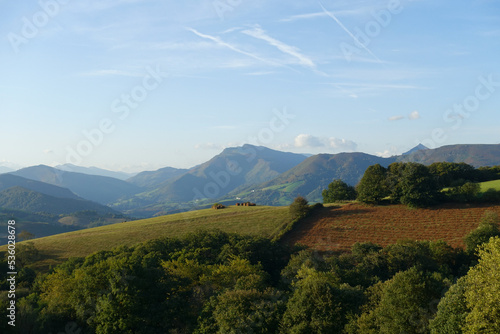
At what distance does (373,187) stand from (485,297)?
66.8 meters

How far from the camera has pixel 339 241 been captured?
68875mm

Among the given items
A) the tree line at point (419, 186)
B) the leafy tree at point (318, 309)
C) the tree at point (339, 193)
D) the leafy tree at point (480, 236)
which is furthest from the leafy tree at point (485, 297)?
the tree at point (339, 193)

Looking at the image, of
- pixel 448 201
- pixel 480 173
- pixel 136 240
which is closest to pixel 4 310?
pixel 136 240

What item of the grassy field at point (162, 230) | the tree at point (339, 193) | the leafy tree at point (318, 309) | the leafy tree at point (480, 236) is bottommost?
the leafy tree at point (480, 236)

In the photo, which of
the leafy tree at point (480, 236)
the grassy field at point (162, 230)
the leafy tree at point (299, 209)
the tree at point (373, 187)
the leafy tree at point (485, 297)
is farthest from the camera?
the tree at point (373, 187)

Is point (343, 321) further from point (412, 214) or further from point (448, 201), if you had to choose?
point (448, 201)

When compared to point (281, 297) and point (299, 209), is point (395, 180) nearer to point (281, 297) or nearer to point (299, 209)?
point (299, 209)

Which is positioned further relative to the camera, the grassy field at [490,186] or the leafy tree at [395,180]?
the leafy tree at [395,180]

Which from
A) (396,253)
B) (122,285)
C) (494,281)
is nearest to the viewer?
(494,281)

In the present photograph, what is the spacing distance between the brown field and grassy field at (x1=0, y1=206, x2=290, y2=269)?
29.6 ft

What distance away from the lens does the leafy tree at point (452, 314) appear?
23484 mm

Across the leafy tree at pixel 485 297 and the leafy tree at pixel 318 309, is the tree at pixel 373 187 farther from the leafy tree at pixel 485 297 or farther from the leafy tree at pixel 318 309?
the leafy tree at pixel 485 297

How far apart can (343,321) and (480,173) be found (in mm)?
93795

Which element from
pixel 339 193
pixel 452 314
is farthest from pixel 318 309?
pixel 339 193
